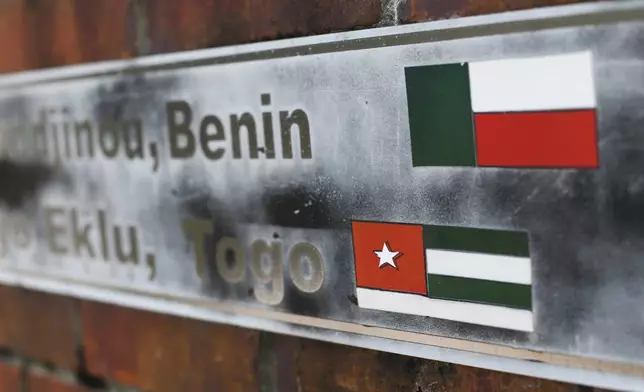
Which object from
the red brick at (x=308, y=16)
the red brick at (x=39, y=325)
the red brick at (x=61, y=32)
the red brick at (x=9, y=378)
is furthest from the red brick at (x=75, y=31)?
the red brick at (x=9, y=378)

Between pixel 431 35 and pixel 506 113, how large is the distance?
7 centimetres

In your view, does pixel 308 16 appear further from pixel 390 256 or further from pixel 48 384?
pixel 48 384

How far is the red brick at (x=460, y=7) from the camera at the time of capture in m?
0.37

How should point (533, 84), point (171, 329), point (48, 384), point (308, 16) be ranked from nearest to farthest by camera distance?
point (533, 84) → point (308, 16) → point (171, 329) → point (48, 384)

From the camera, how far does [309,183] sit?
0.46 m

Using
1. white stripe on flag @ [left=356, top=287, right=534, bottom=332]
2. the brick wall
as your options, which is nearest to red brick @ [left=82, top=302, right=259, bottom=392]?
the brick wall

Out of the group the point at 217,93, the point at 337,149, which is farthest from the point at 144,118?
the point at 337,149

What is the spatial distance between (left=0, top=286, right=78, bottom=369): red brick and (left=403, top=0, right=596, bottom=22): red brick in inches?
18.7

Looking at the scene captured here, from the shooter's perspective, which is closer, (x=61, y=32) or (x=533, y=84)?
(x=533, y=84)

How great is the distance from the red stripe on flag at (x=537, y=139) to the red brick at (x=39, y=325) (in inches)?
19.1

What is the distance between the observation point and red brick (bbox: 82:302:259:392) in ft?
1.77

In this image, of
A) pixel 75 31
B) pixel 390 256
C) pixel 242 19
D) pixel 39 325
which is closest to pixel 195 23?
pixel 242 19

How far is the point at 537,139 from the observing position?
0.37m

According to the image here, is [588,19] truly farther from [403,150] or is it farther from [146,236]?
[146,236]
